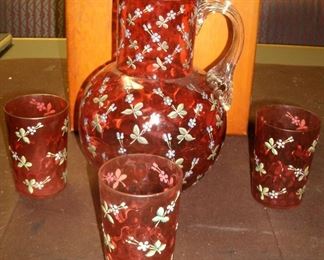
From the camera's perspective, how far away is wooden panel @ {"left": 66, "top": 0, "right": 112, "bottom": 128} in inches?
29.0

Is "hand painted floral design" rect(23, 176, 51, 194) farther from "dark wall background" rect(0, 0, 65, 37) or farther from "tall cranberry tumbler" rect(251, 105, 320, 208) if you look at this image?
"dark wall background" rect(0, 0, 65, 37)

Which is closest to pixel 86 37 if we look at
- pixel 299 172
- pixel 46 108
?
pixel 46 108

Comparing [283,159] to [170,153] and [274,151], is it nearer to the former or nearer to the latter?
[274,151]

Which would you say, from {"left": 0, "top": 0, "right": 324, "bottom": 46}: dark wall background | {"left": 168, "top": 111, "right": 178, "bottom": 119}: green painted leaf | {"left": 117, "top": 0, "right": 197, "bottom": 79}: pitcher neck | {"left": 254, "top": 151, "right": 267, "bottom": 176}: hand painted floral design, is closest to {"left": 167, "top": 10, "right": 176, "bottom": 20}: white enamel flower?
{"left": 117, "top": 0, "right": 197, "bottom": 79}: pitcher neck

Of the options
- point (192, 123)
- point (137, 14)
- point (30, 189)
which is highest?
point (137, 14)

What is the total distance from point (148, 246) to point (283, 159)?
22cm

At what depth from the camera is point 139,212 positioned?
46 centimetres

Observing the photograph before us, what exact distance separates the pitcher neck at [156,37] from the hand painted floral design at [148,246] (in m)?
0.19

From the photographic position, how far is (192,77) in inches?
23.7

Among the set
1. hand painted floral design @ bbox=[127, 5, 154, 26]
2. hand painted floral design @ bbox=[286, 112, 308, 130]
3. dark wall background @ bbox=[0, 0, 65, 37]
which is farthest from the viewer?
dark wall background @ bbox=[0, 0, 65, 37]

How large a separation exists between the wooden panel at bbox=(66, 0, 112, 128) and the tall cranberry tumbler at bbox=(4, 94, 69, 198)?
120mm

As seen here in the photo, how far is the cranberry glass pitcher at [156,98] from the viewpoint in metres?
0.56

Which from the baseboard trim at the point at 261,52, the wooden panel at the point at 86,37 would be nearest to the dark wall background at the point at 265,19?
the baseboard trim at the point at 261,52

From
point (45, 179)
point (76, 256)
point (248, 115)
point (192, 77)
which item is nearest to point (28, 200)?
point (45, 179)
